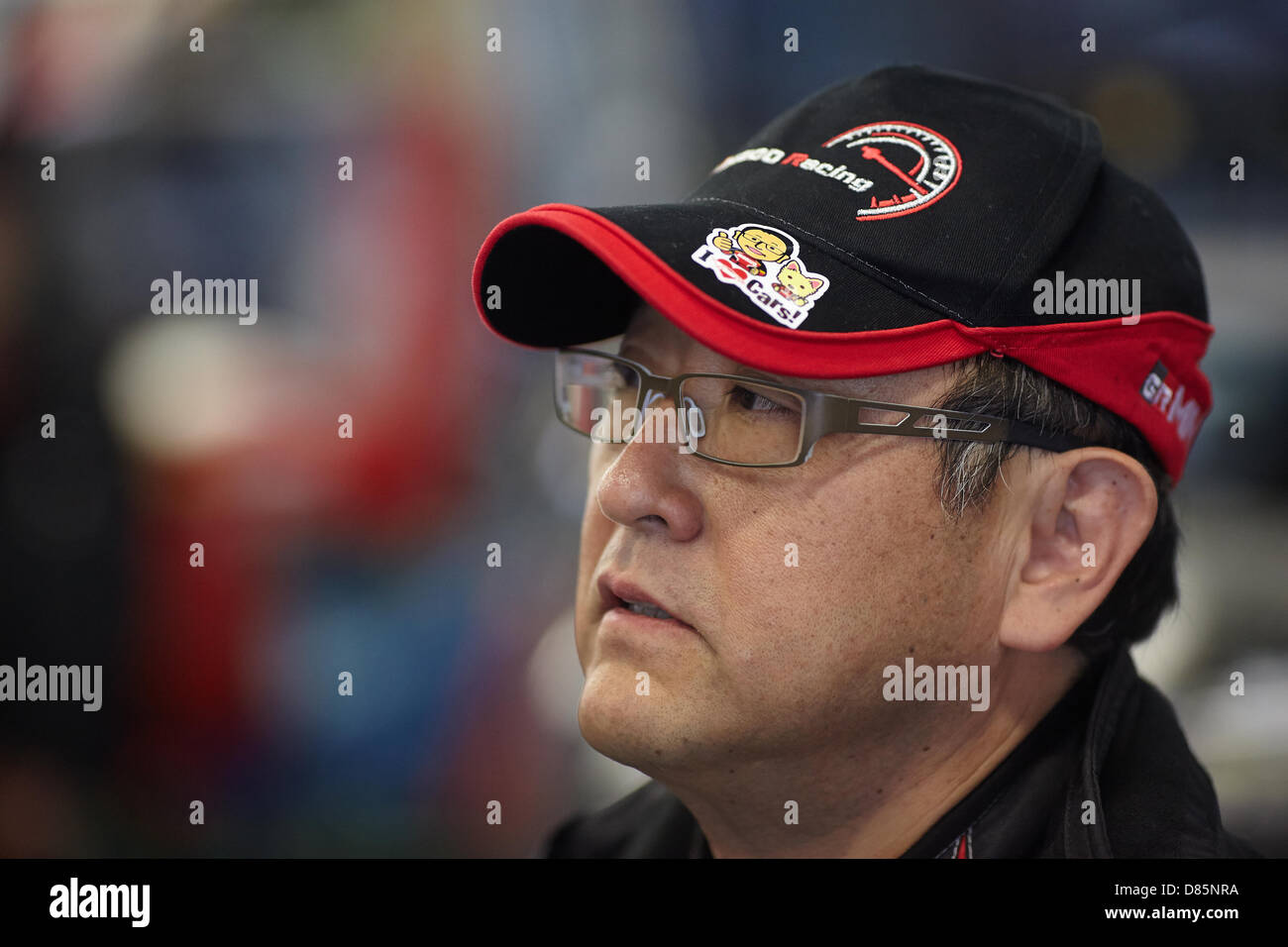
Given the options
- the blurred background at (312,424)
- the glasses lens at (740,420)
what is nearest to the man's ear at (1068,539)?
the glasses lens at (740,420)

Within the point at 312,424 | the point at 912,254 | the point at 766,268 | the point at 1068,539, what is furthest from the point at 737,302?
the point at 312,424

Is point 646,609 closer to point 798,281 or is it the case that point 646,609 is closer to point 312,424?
point 798,281

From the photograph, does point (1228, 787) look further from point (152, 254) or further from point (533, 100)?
point (152, 254)

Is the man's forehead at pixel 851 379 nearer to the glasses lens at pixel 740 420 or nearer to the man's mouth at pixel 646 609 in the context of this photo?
the glasses lens at pixel 740 420

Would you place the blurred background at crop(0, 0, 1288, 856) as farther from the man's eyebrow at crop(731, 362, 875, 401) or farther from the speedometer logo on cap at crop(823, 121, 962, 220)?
the man's eyebrow at crop(731, 362, 875, 401)

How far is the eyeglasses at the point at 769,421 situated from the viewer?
3.18ft

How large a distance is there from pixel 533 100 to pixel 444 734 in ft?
4.15

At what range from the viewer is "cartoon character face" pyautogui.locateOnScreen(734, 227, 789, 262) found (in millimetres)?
987

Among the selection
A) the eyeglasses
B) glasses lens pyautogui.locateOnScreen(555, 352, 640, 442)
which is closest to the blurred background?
glasses lens pyautogui.locateOnScreen(555, 352, 640, 442)

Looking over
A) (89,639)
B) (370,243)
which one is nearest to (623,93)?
(370,243)

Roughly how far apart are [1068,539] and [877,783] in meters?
0.30

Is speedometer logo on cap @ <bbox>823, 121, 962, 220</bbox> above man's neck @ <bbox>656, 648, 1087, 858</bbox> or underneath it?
above

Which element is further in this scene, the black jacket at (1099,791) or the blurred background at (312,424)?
the blurred background at (312,424)

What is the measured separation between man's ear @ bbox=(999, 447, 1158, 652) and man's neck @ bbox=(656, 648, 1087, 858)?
7cm
